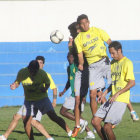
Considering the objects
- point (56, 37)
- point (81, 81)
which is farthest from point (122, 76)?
point (56, 37)

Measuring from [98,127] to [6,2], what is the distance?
46.4 feet

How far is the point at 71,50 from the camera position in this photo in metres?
10.4

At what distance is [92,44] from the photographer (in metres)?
9.82

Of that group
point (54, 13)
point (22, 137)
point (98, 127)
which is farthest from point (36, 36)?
point (98, 127)

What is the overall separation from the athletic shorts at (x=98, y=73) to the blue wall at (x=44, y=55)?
10745 mm

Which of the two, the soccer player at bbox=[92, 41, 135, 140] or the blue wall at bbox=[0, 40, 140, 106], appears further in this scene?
the blue wall at bbox=[0, 40, 140, 106]

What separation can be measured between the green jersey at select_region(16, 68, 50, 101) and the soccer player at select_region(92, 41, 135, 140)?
1804 millimetres

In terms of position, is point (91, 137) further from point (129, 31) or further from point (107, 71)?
point (129, 31)

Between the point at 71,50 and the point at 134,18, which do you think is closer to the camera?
the point at 71,50

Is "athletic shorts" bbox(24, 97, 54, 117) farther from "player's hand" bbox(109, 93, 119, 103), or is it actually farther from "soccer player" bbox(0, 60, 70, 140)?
"player's hand" bbox(109, 93, 119, 103)

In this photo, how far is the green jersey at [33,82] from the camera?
954 cm

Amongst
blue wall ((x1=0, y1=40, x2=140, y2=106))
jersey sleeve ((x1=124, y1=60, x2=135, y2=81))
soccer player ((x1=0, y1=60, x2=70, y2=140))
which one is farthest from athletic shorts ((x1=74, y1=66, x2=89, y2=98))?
blue wall ((x1=0, y1=40, x2=140, y2=106))

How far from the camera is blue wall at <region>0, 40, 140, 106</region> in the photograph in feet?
68.1

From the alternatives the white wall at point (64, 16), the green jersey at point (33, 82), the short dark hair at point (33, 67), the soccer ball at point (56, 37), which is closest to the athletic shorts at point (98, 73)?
the green jersey at point (33, 82)
